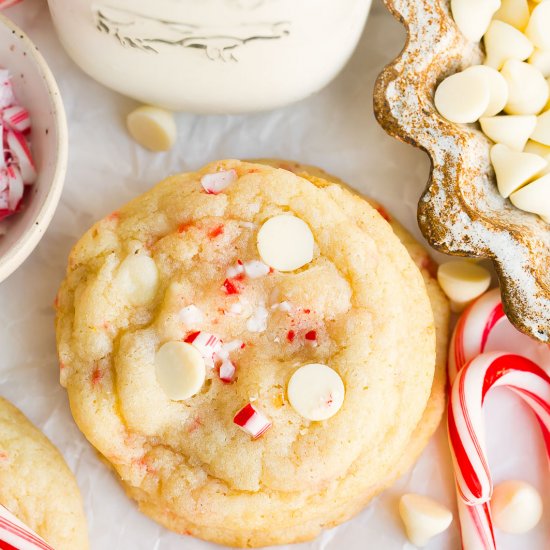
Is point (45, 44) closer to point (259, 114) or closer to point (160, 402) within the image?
point (259, 114)

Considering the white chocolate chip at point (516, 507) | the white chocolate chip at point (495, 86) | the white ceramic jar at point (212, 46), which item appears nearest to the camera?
the white ceramic jar at point (212, 46)

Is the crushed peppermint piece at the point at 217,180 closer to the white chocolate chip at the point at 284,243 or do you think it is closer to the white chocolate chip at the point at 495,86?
the white chocolate chip at the point at 284,243

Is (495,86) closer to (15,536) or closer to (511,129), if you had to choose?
(511,129)

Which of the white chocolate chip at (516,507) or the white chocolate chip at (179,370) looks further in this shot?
the white chocolate chip at (516,507)

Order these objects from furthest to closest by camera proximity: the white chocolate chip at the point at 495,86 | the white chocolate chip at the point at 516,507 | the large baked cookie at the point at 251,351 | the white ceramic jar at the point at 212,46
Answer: the white chocolate chip at the point at 516,507 < the white chocolate chip at the point at 495,86 < the large baked cookie at the point at 251,351 < the white ceramic jar at the point at 212,46

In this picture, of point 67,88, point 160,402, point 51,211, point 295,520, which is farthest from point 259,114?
point 295,520

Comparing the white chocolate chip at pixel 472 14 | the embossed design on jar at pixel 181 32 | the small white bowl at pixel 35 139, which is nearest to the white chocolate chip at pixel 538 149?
the white chocolate chip at pixel 472 14

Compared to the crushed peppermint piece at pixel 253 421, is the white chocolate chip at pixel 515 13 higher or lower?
higher
